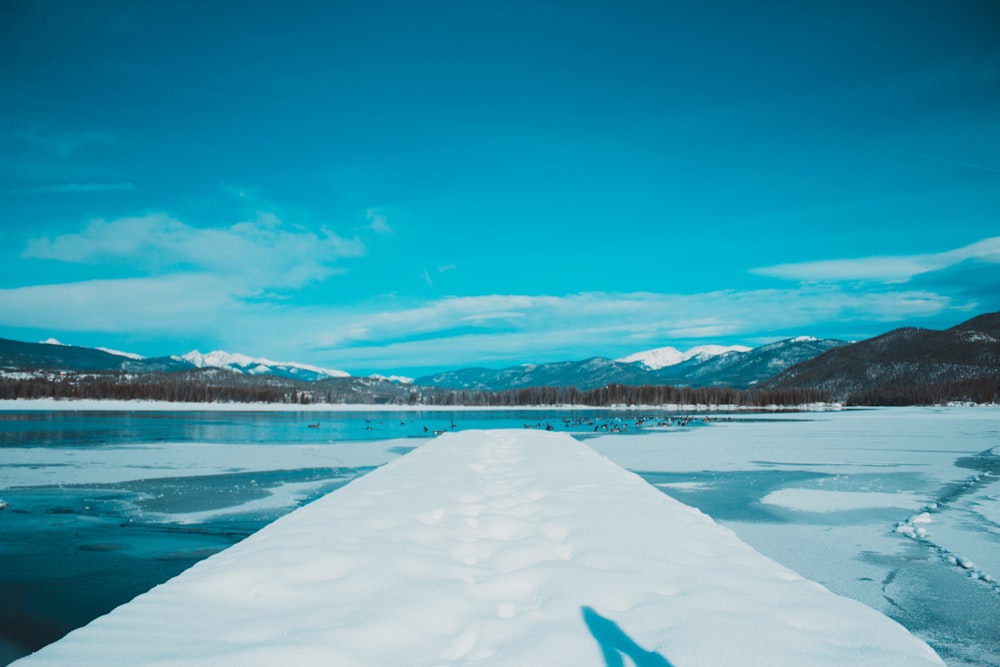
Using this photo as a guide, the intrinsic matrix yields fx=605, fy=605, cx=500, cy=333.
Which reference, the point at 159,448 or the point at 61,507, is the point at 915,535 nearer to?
the point at 61,507

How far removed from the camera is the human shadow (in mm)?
3627

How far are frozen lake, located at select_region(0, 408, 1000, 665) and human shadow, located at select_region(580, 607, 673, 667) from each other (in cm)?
361

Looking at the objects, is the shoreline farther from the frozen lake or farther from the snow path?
the snow path

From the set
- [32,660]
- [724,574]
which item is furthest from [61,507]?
[724,574]

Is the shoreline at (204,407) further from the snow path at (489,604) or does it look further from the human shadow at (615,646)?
the human shadow at (615,646)

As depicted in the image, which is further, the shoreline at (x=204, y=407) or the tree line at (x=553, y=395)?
the tree line at (x=553, y=395)

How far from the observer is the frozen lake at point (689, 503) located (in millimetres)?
7195

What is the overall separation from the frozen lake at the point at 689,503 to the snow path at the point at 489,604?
2.30m

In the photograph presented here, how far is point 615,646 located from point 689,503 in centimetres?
1005

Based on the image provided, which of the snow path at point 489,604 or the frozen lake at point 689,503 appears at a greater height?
the snow path at point 489,604

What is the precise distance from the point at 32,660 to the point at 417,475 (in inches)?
336

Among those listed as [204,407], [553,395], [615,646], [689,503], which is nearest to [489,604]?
[615,646]

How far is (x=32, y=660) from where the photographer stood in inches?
129

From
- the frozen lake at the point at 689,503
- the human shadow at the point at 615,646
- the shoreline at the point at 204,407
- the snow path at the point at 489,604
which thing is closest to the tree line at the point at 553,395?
the shoreline at the point at 204,407
